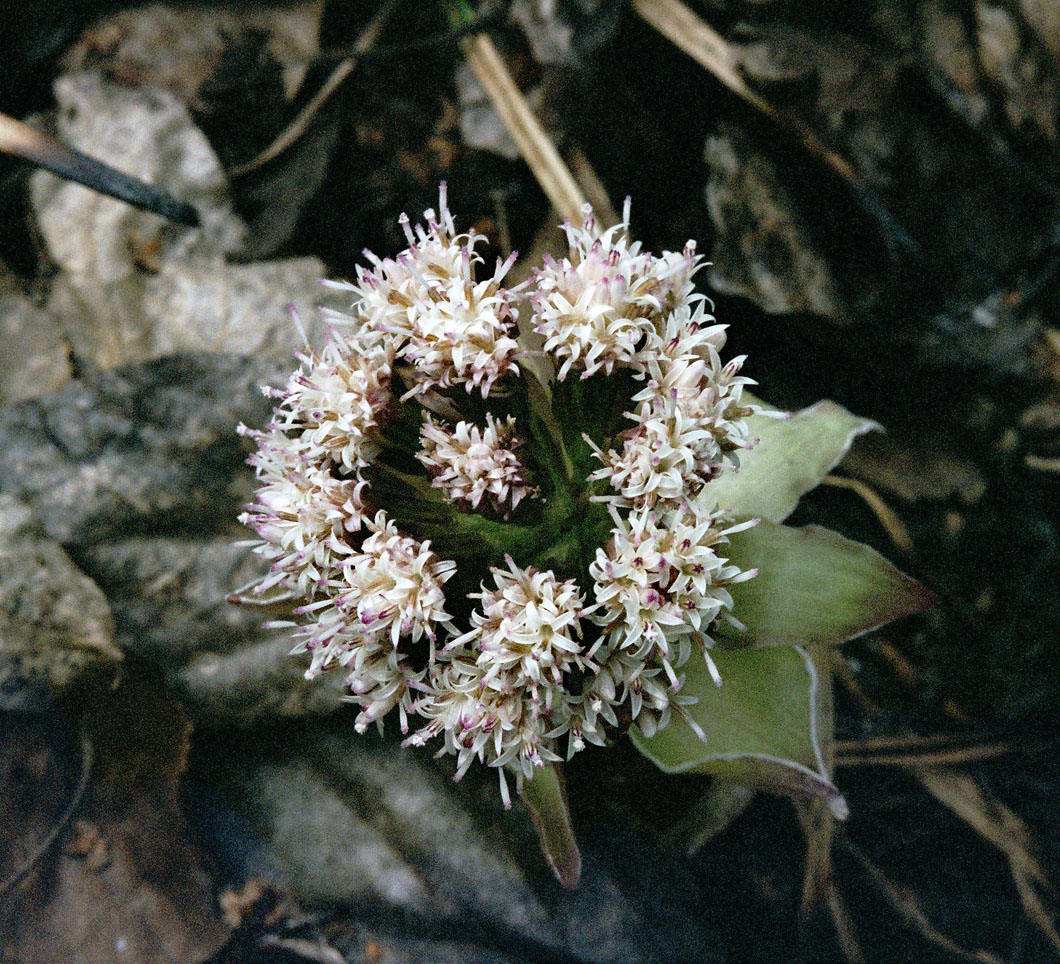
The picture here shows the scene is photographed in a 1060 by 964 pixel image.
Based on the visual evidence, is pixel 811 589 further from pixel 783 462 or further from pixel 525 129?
pixel 525 129

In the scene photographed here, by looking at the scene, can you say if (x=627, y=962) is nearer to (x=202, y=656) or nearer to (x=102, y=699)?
(x=202, y=656)

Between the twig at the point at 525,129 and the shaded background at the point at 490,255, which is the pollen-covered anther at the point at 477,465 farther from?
the twig at the point at 525,129

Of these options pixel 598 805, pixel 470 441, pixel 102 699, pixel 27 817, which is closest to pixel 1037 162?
pixel 470 441

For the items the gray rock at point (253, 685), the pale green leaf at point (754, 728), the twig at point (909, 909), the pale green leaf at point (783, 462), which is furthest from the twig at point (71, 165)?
the twig at point (909, 909)

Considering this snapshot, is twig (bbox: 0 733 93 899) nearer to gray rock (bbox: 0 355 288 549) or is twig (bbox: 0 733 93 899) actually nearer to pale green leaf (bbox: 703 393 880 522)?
gray rock (bbox: 0 355 288 549)

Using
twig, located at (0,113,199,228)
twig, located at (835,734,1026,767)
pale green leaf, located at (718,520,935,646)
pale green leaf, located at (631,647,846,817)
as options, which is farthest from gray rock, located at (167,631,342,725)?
twig, located at (835,734,1026,767)

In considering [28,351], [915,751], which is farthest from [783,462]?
[28,351]
